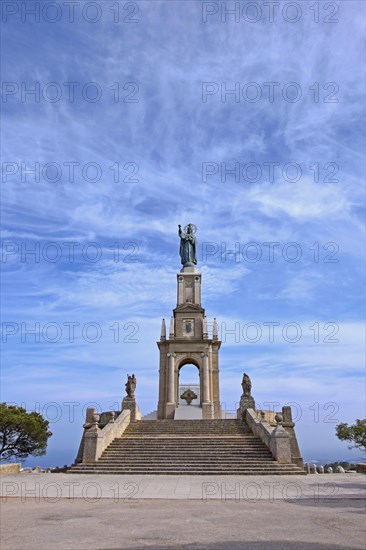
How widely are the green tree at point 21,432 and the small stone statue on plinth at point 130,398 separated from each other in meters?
6.62

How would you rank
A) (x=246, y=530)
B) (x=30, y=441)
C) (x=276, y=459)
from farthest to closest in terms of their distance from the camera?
(x=30, y=441) < (x=276, y=459) < (x=246, y=530)

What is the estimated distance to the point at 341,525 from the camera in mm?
8516

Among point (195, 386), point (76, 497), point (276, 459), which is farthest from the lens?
point (195, 386)

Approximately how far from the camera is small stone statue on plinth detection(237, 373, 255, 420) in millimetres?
28109

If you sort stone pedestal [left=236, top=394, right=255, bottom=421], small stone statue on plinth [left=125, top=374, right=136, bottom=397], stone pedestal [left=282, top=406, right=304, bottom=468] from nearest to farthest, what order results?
stone pedestal [left=282, top=406, right=304, bottom=468] < stone pedestal [left=236, top=394, right=255, bottom=421] < small stone statue on plinth [left=125, top=374, right=136, bottom=397]

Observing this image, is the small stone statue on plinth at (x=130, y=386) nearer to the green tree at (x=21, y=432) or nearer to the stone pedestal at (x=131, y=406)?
the stone pedestal at (x=131, y=406)

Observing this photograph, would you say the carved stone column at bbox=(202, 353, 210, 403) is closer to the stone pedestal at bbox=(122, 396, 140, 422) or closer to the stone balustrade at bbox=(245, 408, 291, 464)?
the stone pedestal at bbox=(122, 396, 140, 422)

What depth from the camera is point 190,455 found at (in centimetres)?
2008

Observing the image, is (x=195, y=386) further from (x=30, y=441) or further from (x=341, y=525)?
(x=341, y=525)

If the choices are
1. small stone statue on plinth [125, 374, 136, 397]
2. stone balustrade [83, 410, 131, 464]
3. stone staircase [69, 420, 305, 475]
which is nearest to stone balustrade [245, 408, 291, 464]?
stone staircase [69, 420, 305, 475]

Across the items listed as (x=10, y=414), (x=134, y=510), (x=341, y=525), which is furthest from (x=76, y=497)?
(x=10, y=414)

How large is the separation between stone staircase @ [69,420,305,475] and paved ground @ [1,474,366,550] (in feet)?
8.06

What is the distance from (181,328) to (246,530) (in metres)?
32.2

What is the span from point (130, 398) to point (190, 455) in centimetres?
956
